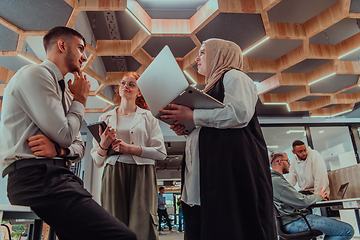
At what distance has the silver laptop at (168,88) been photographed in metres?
1.11

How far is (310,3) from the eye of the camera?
357cm

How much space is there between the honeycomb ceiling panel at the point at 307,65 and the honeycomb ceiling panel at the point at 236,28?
1.87 m

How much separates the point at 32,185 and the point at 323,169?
3667mm

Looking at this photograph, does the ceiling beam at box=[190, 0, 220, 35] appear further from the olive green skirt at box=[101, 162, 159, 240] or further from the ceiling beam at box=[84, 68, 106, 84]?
the olive green skirt at box=[101, 162, 159, 240]

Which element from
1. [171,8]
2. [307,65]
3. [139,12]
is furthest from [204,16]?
[307,65]

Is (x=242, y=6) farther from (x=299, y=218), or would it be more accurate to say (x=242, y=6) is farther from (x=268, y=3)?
(x=299, y=218)

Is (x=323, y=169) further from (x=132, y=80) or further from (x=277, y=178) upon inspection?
(x=132, y=80)

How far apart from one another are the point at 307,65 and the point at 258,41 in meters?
1.98

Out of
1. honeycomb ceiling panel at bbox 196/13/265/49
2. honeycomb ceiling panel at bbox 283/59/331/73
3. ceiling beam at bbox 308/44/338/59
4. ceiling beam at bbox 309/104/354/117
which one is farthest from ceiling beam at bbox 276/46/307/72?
ceiling beam at bbox 309/104/354/117

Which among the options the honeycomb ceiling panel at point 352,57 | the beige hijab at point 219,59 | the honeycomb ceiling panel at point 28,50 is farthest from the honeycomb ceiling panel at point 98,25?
the honeycomb ceiling panel at point 352,57

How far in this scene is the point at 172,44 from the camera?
4.34 m

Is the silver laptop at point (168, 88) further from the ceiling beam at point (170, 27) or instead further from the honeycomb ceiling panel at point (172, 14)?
the honeycomb ceiling panel at point (172, 14)

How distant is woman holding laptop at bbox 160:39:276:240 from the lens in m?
1.03

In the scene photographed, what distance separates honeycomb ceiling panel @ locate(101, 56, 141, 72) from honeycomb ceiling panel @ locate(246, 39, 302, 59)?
2158mm
